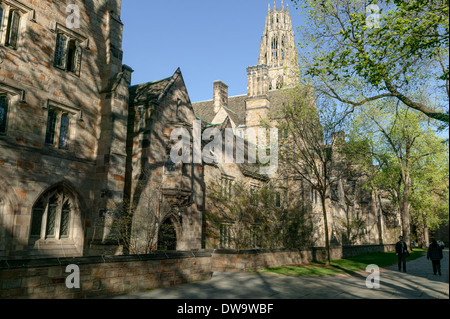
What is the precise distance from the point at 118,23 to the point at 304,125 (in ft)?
39.8

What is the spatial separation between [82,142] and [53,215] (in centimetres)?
342

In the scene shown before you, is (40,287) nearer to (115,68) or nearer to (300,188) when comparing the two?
(115,68)

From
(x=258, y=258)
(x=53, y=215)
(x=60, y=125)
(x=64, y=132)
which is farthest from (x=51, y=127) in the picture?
(x=258, y=258)

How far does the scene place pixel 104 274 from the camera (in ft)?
29.8

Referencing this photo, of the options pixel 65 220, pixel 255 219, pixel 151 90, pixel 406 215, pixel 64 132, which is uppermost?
pixel 151 90

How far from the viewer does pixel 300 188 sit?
108 ft

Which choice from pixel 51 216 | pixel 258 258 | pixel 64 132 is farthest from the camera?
pixel 258 258

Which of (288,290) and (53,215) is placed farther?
(53,215)

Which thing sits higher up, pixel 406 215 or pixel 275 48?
pixel 275 48

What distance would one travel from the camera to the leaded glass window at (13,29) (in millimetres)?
13391

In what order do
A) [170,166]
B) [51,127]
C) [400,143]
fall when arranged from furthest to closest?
1. [400,143]
2. [170,166]
3. [51,127]

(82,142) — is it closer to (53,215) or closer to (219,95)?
(53,215)
